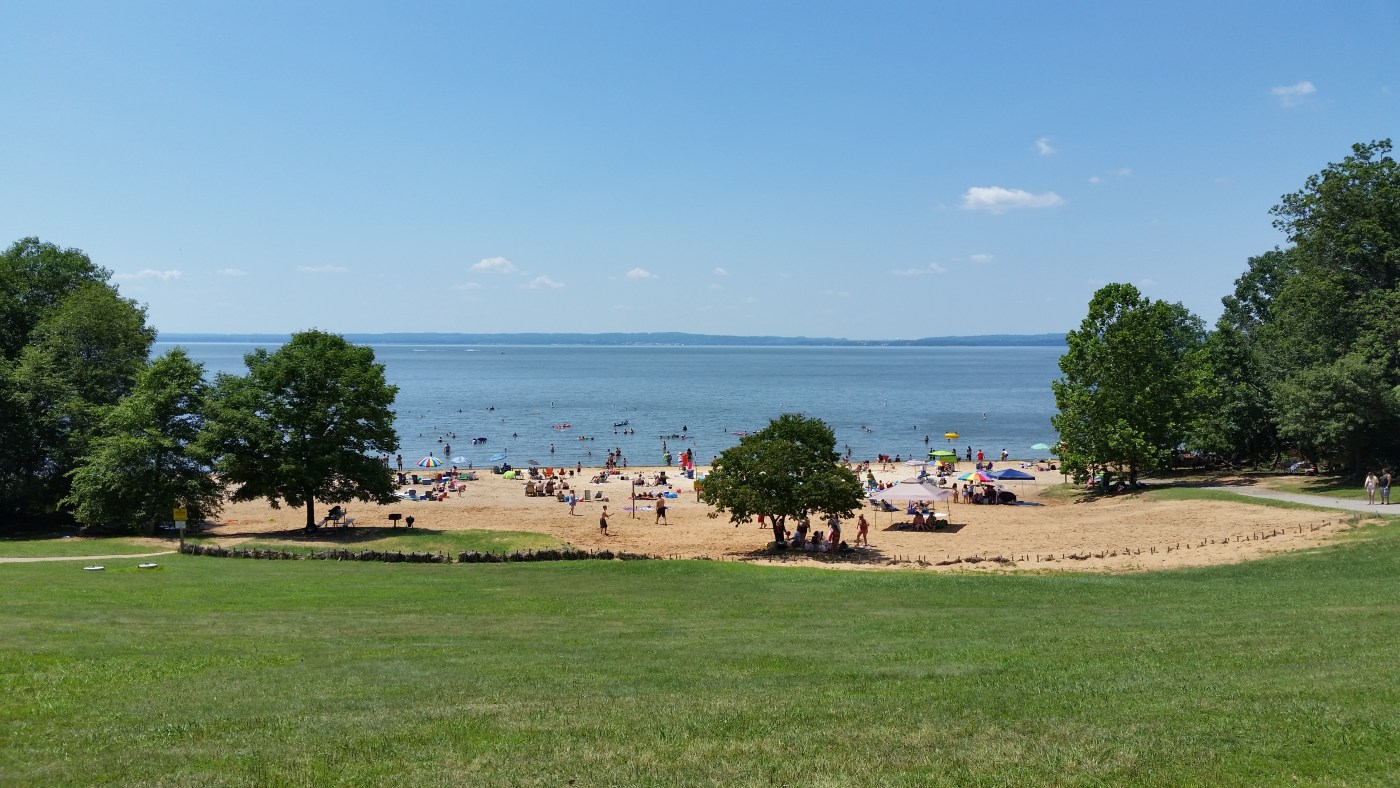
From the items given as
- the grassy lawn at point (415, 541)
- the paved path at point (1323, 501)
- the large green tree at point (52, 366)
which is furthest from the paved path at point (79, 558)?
the paved path at point (1323, 501)

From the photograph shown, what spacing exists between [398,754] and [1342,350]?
50.0m

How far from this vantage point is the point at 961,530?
40.8m

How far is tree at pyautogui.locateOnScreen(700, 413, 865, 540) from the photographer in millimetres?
34062

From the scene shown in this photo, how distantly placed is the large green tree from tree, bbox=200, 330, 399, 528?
622cm

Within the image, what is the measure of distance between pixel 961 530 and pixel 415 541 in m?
22.9

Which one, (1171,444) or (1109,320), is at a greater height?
(1109,320)

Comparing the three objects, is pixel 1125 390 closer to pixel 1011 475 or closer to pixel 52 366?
pixel 1011 475

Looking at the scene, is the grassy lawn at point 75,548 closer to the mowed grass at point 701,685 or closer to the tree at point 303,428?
the tree at point 303,428

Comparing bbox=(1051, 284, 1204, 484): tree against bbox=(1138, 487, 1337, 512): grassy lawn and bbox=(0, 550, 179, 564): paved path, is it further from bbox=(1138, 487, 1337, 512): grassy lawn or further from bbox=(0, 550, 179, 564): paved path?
bbox=(0, 550, 179, 564): paved path

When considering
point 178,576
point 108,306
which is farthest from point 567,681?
point 108,306

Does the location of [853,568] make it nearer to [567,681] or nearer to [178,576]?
[567,681]

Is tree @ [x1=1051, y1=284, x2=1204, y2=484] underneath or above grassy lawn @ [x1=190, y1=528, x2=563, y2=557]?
above

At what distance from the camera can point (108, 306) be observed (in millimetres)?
43719

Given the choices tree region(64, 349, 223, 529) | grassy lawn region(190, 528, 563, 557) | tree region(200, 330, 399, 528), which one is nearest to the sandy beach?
grassy lawn region(190, 528, 563, 557)
